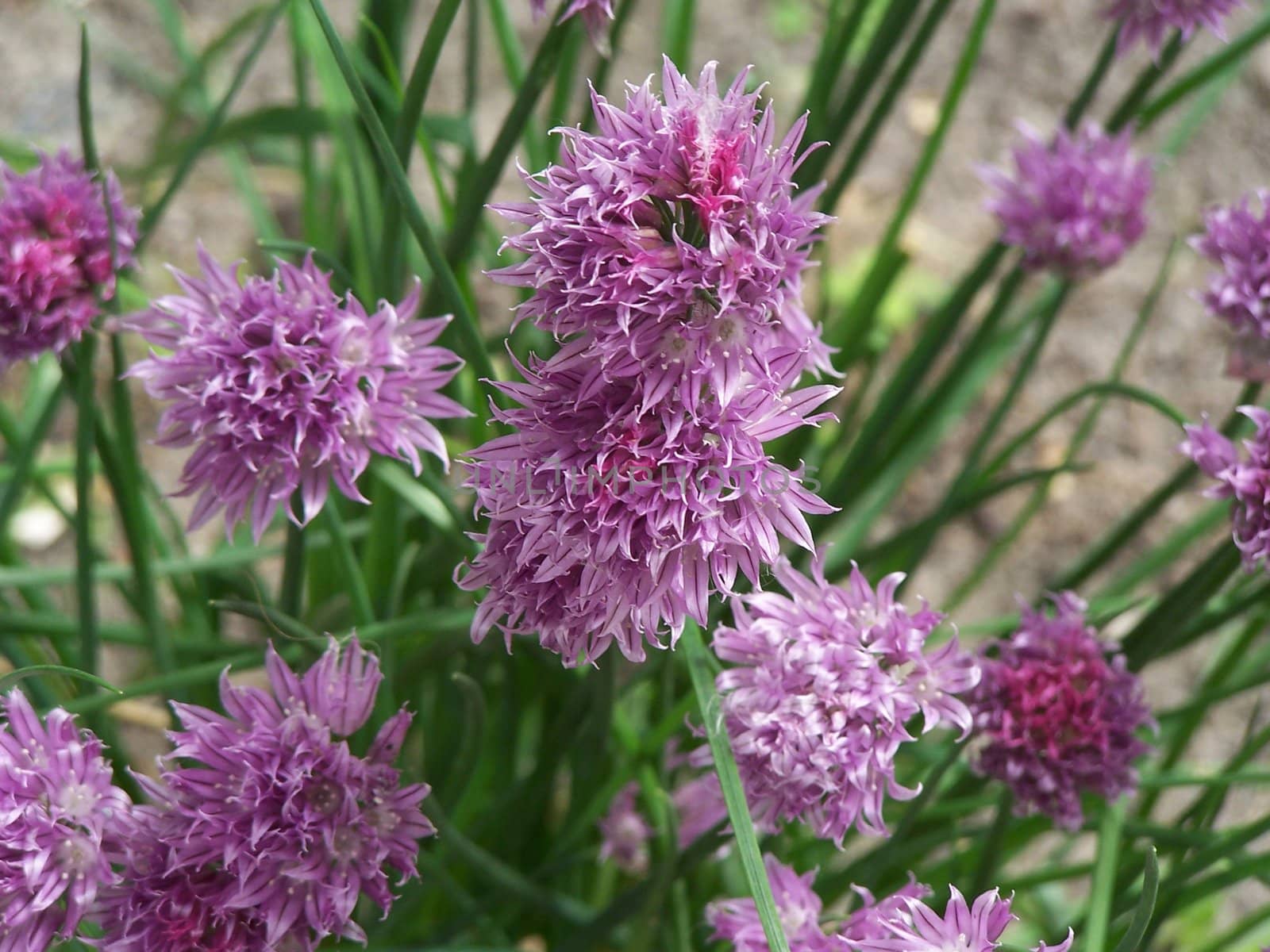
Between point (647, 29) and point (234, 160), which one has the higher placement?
point (647, 29)

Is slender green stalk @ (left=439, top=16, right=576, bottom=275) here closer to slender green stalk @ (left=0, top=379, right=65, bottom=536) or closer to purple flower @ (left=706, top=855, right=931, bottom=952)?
slender green stalk @ (left=0, top=379, right=65, bottom=536)

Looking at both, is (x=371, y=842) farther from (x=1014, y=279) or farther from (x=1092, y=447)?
(x=1092, y=447)

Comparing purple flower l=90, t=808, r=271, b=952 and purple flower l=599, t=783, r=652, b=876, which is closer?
purple flower l=90, t=808, r=271, b=952

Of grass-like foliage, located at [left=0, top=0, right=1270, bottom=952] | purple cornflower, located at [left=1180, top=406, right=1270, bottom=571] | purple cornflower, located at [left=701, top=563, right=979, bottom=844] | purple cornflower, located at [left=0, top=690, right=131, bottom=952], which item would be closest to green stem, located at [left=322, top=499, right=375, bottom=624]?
grass-like foliage, located at [left=0, top=0, right=1270, bottom=952]

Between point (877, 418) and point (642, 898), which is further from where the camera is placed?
point (877, 418)

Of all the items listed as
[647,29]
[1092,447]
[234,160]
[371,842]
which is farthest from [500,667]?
[647,29]
